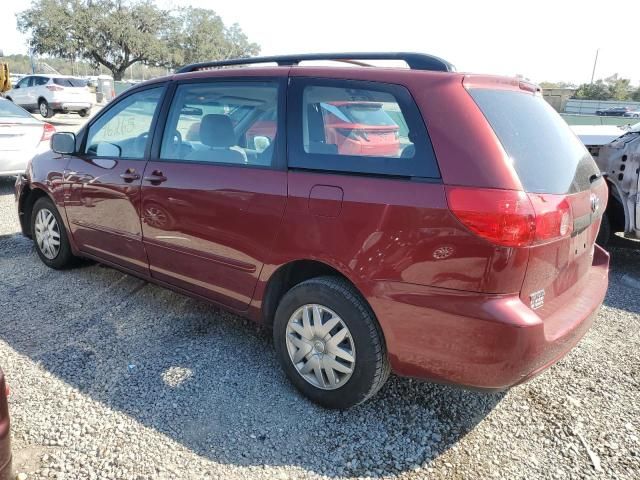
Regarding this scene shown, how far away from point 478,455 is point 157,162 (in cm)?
256

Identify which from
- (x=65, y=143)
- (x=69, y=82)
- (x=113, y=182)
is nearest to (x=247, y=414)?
(x=113, y=182)

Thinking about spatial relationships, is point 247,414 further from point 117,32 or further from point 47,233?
point 117,32

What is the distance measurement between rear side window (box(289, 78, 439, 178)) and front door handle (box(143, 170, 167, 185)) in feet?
3.40

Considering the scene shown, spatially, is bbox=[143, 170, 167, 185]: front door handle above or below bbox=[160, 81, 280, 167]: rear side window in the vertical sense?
below

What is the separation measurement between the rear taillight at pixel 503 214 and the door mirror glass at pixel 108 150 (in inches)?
102

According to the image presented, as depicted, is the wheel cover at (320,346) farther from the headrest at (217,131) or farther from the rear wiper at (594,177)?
the rear wiper at (594,177)

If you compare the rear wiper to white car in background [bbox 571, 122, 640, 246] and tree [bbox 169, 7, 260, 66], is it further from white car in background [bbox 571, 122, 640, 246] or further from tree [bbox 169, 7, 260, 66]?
tree [bbox 169, 7, 260, 66]

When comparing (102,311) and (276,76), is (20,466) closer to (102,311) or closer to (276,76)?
(102,311)

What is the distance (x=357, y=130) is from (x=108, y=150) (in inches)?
84.4

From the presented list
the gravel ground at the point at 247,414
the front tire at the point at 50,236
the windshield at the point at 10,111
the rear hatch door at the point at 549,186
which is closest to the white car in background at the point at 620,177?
the gravel ground at the point at 247,414

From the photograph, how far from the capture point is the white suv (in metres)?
21.7

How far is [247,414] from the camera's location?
271cm

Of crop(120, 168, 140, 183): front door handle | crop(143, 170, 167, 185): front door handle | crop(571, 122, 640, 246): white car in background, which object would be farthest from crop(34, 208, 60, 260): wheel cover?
crop(571, 122, 640, 246): white car in background

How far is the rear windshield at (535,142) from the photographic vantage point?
2.27 meters
